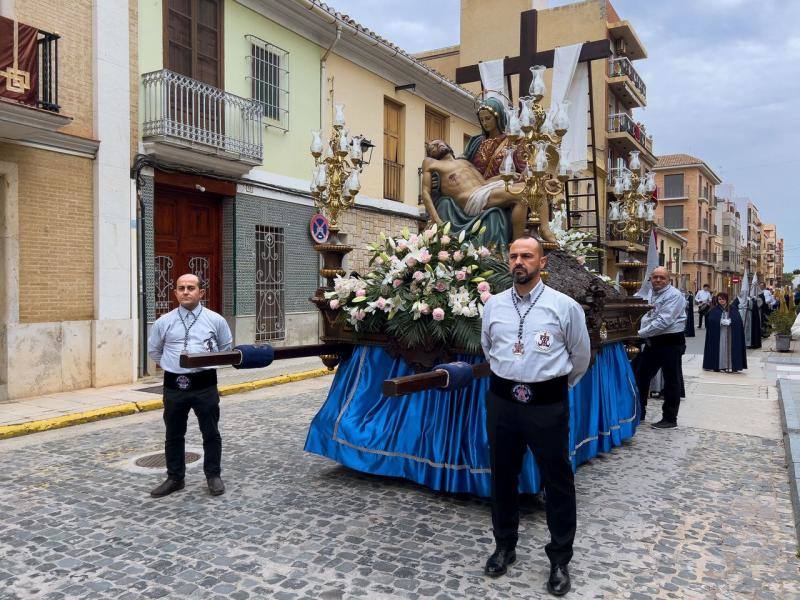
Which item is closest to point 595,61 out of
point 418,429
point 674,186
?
point 674,186

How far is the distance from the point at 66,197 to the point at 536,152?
282 inches

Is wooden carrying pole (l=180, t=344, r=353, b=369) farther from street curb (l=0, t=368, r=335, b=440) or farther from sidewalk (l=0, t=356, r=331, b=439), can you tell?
sidewalk (l=0, t=356, r=331, b=439)

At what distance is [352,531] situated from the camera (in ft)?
13.2

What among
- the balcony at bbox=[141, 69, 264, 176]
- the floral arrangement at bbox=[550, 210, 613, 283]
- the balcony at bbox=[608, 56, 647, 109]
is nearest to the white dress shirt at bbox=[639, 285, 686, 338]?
the floral arrangement at bbox=[550, 210, 613, 283]

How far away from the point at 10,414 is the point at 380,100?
443 inches

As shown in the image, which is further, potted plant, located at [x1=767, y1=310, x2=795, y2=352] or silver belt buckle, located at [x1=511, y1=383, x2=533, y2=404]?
potted plant, located at [x1=767, y1=310, x2=795, y2=352]

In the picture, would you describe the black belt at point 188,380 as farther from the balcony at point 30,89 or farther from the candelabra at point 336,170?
the balcony at point 30,89

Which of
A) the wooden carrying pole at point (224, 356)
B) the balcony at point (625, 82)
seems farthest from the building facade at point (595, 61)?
the wooden carrying pole at point (224, 356)

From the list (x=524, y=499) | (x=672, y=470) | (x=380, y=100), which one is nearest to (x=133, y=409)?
(x=524, y=499)

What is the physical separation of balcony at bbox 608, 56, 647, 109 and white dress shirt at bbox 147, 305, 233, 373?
28.5m

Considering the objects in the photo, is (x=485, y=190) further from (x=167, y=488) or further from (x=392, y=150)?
(x=392, y=150)

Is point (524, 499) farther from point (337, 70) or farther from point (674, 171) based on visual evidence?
point (674, 171)

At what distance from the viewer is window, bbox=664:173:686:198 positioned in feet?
169

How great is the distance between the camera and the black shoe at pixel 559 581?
10.5 feet
